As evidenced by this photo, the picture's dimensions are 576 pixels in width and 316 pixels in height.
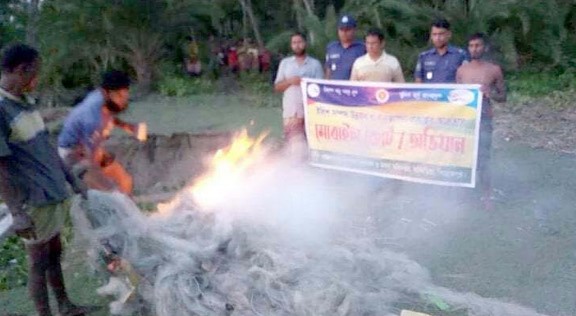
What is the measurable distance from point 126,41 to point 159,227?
11.9 meters

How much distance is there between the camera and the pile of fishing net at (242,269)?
5.35 meters

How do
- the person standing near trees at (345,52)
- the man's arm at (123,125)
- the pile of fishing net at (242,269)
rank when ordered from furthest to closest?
the person standing near trees at (345,52)
the man's arm at (123,125)
the pile of fishing net at (242,269)

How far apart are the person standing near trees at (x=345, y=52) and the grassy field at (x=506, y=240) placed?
1.44 metres

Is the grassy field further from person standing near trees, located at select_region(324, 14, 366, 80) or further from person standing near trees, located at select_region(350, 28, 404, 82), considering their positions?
person standing near trees, located at select_region(324, 14, 366, 80)

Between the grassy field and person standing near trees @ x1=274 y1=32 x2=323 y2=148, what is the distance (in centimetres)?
Answer: 134

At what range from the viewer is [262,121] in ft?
45.5

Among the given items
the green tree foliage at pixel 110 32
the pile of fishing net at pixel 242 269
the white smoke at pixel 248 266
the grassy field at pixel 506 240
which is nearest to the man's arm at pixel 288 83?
the grassy field at pixel 506 240

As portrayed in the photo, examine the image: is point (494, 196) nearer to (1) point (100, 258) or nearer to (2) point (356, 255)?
(2) point (356, 255)

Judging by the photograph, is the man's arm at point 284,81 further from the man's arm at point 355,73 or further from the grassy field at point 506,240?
the grassy field at point 506,240

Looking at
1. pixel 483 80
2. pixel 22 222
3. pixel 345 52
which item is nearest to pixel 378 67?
pixel 345 52

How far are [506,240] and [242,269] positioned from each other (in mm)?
2652

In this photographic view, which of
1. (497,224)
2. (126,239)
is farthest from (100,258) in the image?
(497,224)

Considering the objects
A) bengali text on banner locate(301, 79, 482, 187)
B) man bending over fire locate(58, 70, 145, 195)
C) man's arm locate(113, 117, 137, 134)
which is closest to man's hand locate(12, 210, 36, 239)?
man bending over fire locate(58, 70, 145, 195)

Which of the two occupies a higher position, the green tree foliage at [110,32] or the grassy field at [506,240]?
the green tree foliage at [110,32]
